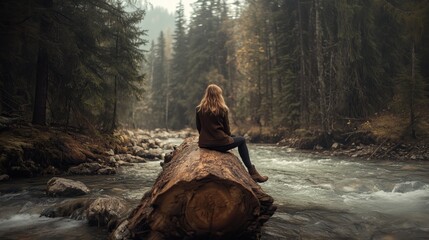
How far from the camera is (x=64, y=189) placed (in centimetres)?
860

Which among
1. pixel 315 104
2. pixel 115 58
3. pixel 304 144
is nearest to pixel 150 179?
pixel 115 58

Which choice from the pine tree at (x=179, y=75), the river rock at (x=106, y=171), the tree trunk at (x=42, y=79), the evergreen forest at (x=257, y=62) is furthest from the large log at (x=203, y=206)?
the pine tree at (x=179, y=75)

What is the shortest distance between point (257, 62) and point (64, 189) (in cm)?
2676

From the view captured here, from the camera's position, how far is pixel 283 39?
27.7 metres

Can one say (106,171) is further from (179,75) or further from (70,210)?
(179,75)

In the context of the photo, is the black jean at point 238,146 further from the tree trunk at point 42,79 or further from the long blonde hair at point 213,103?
the tree trunk at point 42,79

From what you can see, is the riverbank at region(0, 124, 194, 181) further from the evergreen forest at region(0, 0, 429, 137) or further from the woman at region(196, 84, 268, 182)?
the woman at region(196, 84, 268, 182)

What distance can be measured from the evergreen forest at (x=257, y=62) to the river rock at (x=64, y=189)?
6.57 metres

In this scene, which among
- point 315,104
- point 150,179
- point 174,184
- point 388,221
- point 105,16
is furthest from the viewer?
point 315,104

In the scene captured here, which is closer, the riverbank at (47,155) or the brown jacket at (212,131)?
the brown jacket at (212,131)

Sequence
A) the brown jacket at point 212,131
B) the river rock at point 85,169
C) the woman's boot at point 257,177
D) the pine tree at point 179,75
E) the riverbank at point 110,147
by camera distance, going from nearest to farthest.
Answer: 1. the brown jacket at point 212,131
2. the woman's boot at point 257,177
3. the riverbank at point 110,147
4. the river rock at point 85,169
5. the pine tree at point 179,75

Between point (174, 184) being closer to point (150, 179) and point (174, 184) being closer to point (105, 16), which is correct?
point (150, 179)

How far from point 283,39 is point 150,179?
20240 mm

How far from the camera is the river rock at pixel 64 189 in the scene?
8.56m
